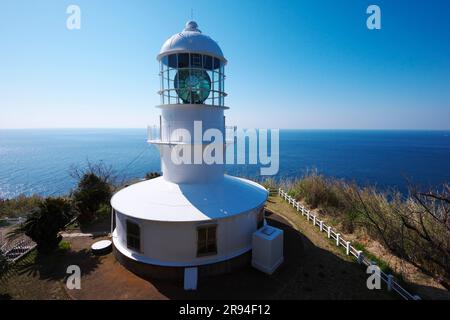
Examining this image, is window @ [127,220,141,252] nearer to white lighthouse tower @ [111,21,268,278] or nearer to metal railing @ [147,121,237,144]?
white lighthouse tower @ [111,21,268,278]

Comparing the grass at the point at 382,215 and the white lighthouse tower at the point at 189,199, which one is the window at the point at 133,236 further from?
the grass at the point at 382,215

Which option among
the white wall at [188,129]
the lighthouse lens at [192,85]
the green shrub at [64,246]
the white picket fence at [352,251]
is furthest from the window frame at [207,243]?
the green shrub at [64,246]

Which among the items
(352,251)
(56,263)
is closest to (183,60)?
(56,263)

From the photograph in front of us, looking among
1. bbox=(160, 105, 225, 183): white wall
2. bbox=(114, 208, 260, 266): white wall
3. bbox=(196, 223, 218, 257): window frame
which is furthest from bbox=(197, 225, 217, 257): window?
bbox=(160, 105, 225, 183): white wall

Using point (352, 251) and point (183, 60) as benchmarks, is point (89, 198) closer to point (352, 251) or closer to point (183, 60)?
point (183, 60)

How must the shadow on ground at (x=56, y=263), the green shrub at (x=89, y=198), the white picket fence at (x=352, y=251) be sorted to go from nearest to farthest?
the white picket fence at (x=352, y=251) → the shadow on ground at (x=56, y=263) → the green shrub at (x=89, y=198)
